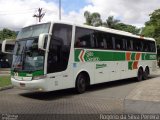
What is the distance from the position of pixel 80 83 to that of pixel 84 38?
220 centimetres

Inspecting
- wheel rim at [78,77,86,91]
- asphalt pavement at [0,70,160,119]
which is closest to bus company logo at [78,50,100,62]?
wheel rim at [78,77,86,91]

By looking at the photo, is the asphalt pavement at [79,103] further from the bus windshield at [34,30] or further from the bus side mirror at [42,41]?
the bus windshield at [34,30]

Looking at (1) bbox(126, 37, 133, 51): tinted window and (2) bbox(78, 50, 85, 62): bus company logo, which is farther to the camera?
(1) bbox(126, 37, 133, 51): tinted window

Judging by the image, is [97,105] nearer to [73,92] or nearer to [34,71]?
[34,71]

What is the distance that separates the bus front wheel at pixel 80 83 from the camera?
623 inches

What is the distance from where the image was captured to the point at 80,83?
16.0m

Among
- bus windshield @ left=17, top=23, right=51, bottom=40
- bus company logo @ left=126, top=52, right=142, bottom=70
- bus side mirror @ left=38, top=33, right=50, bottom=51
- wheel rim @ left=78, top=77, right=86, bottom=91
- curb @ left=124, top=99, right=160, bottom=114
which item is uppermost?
bus windshield @ left=17, top=23, right=51, bottom=40

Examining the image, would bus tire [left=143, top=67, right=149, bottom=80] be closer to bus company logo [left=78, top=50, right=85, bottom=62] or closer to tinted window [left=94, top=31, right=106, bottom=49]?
tinted window [left=94, top=31, right=106, bottom=49]

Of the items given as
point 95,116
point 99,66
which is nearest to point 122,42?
point 99,66

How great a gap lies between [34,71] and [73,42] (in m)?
2.67

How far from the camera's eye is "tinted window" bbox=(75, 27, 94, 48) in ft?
52.0

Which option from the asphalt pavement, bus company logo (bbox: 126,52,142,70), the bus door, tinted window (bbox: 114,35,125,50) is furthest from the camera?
bus company logo (bbox: 126,52,142,70)

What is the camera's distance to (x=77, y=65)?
1569 cm

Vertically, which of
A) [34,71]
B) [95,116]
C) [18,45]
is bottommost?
[95,116]
